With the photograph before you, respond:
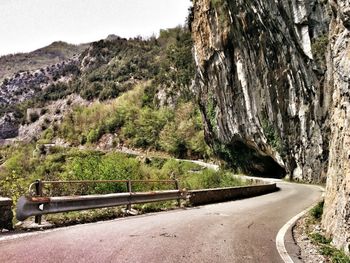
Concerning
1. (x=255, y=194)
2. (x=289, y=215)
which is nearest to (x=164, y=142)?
(x=255, y=194)

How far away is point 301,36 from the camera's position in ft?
102

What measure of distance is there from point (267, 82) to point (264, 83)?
58cm

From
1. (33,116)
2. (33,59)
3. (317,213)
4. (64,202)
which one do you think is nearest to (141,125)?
(33,116)

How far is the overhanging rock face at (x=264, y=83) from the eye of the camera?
31.7m

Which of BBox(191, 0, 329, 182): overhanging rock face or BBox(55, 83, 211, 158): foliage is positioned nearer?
BBox(191, 0, 329, 182): overhanging rock face

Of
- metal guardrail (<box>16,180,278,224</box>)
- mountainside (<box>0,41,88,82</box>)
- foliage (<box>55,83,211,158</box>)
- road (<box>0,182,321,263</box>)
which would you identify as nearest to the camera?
road (<box>0,182,321,263</box>)

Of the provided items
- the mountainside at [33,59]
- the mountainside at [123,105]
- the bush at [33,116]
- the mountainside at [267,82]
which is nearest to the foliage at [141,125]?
the mountainside at [123,105]

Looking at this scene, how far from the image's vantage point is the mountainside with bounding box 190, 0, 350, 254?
31188 millimetres

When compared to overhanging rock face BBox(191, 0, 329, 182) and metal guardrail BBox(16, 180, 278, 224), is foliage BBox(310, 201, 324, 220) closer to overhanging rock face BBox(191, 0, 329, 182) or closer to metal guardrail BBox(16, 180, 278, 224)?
metal guardrail BBox(16, 180, 278, 224)

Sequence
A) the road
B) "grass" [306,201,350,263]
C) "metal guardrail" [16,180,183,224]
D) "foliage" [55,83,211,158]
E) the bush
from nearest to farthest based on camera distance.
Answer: the road, "grass" [306,201,350,263], "metal guardrail" [16,180,183,224], "foliage" [55,83,211,158], the bush

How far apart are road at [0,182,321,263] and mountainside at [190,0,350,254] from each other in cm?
1621

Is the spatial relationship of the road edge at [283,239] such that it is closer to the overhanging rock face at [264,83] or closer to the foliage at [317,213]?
the foliage at [317,213]

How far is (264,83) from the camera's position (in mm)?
37625

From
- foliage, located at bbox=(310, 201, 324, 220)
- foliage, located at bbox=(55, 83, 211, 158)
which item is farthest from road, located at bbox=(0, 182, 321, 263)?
foliage, located at bbox=(55, 83, 211, 158)
